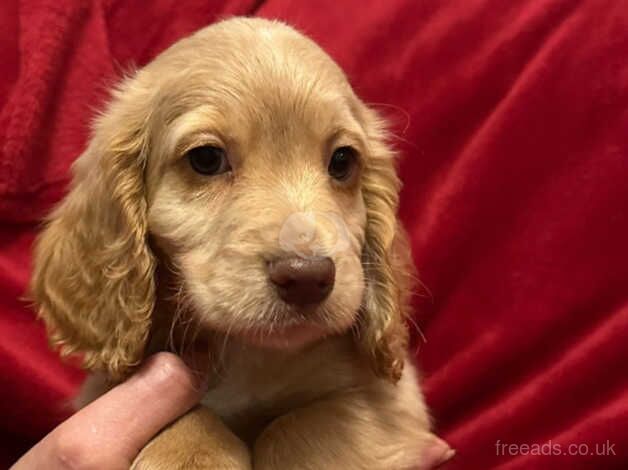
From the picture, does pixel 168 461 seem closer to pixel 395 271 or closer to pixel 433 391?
pixel 395 271

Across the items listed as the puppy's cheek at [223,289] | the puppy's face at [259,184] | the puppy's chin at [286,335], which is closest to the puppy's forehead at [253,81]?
the puppy's face at [259,184]

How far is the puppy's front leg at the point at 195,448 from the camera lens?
1.46 m

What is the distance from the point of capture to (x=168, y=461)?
1.47m

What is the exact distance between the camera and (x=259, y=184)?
1.59 meters

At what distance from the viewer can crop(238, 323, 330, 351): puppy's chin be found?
1.46 meters

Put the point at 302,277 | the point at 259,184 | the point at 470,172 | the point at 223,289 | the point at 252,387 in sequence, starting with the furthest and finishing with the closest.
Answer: the point at 470,172, the point at 252,387, the point at 259,184, the point at 223,289, the point at 302,277

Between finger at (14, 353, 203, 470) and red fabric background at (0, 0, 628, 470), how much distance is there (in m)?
0.65

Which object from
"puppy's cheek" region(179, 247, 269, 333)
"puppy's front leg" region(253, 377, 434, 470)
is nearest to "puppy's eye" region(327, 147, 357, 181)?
"puppy's cheek" region(179, 247, 269, 333)

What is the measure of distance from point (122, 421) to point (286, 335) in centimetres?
38

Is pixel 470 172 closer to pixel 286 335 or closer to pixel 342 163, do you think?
pixel 342 163

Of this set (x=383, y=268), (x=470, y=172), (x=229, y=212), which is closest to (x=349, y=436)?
(x=383, y=268)

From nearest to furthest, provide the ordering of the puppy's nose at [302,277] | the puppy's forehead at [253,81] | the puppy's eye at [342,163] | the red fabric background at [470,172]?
the puppy's nose at [302,277]
the puppy's forehead at [253,81]
the puppy's eye at [342,163]
the red fabric background at [470,172]

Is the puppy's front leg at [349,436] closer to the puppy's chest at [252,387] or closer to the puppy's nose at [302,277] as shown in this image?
the puppy's chest at [252,387]

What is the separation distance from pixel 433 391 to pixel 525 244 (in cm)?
48
